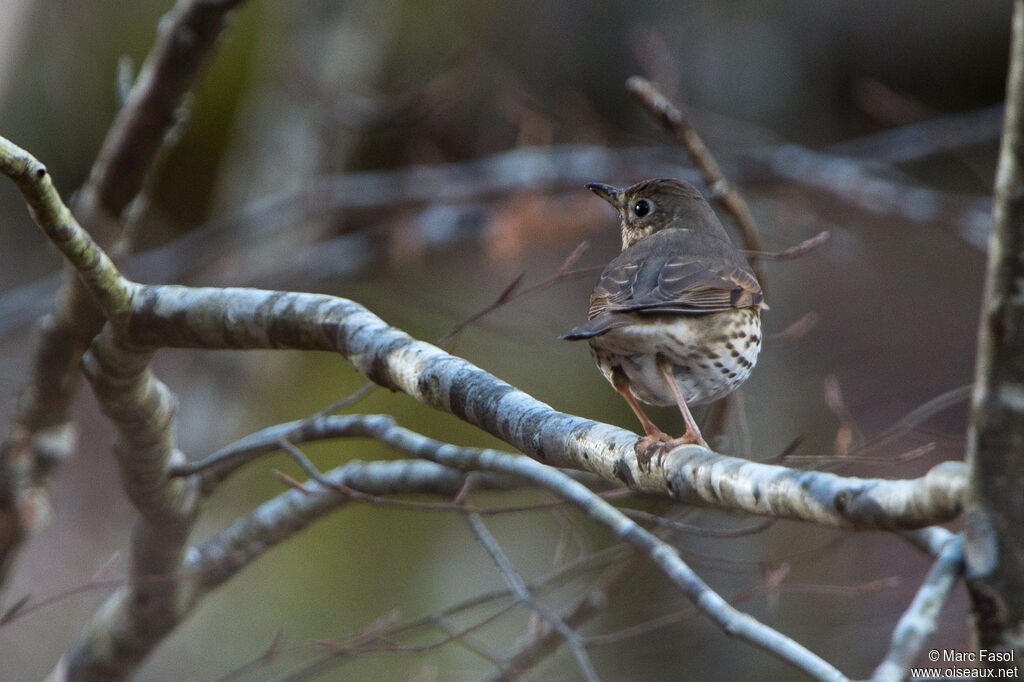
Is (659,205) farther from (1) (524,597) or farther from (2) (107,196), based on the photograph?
(2) (107,196)

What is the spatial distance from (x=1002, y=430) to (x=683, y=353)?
1.39 metres

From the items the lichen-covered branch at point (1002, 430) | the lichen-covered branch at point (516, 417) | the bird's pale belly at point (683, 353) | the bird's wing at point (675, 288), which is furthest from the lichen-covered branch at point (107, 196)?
the lichen-covered branch at point (1002, 430)

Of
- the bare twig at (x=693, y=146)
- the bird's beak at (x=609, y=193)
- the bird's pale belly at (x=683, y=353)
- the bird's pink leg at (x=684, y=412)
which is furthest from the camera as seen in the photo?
the bird's beak at (x=609, y=193)

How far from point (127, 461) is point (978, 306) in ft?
35.0

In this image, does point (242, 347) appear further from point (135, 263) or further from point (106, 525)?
point (106, 525)

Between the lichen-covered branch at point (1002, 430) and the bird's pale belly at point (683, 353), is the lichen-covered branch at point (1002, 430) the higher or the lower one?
the higher one

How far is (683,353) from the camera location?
2.79 metres

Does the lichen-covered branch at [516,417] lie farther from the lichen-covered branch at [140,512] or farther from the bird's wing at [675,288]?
the bird's wing at [675,288]

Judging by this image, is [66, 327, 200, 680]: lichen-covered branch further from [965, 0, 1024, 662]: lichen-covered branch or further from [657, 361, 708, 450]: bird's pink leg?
[965, 0, 1024, 662]: lichen-covered branch

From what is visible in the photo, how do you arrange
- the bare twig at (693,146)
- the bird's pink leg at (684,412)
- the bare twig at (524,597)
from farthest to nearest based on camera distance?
the bare twig at (693,146) < the bare twig at (524,597) < the bird's pink leg at (684,412)

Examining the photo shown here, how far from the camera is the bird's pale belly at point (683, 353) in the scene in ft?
8.87

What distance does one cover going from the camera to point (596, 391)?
8.82m

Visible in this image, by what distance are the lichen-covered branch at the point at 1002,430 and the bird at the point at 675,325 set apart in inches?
38.9

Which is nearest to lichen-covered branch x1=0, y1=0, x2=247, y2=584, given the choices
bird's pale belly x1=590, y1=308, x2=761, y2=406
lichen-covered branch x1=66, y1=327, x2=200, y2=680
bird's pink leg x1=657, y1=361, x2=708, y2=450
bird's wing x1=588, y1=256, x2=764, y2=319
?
lichen-covered branch x1=66, y1=327, x2=200, y2=680
